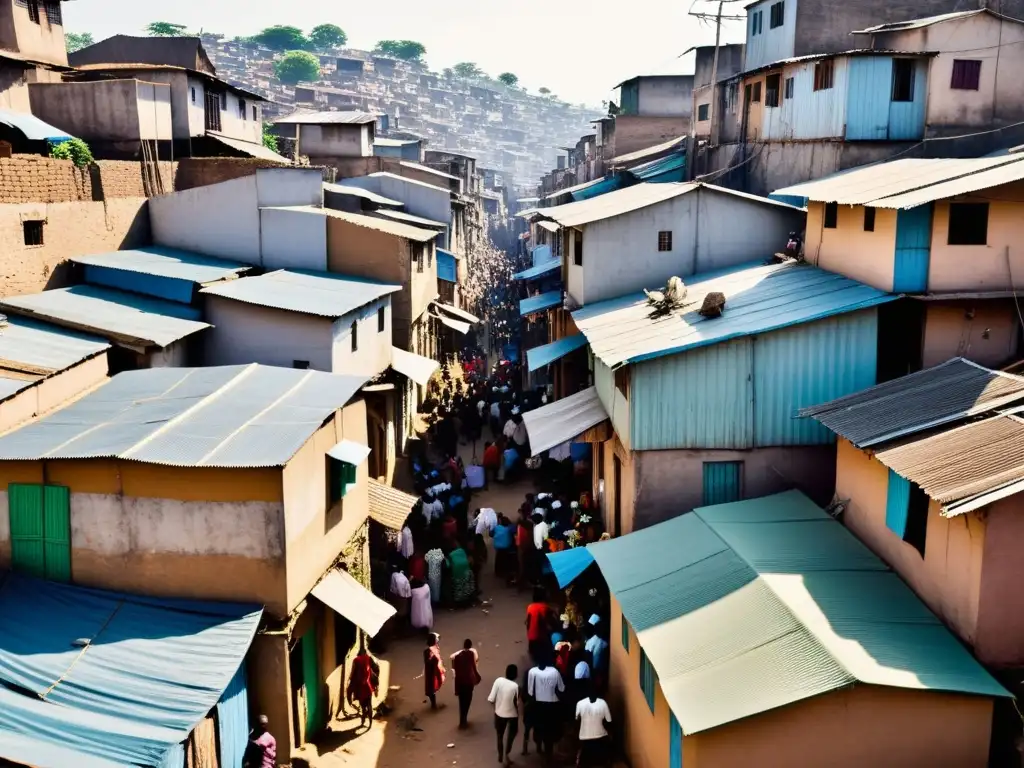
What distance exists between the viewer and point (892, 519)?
40.4ft

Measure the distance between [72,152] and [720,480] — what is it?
16520mm

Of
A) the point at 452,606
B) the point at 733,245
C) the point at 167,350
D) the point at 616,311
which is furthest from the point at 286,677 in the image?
the point at 733,245

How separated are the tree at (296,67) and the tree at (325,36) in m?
24.3

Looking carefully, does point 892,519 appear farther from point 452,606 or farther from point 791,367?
point 452,606

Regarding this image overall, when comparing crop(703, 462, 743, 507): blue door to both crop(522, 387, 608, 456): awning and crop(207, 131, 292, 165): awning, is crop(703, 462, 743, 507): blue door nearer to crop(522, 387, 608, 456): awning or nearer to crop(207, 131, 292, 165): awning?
crop(522, 387, 608, 456): awning

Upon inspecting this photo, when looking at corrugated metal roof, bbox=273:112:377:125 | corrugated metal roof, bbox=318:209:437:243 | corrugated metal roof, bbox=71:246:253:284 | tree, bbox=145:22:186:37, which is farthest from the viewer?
tree, bbox=145:22:186:37

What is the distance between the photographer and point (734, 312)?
16.9m

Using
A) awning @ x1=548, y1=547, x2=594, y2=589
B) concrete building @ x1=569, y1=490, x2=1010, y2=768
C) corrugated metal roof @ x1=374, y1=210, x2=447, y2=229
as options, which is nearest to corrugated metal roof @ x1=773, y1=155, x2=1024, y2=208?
concrete building @ x1=569, y1=490, x2=1010, y2=768

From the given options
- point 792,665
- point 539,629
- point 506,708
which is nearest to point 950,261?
point 792,665

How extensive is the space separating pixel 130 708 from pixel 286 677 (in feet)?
8.41

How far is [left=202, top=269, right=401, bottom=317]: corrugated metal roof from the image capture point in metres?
19.8

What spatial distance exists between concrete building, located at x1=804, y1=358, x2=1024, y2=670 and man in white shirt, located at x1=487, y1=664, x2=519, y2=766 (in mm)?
5182

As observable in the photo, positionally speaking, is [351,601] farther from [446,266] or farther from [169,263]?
[446,266]

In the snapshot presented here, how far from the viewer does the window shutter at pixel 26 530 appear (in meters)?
12.8
